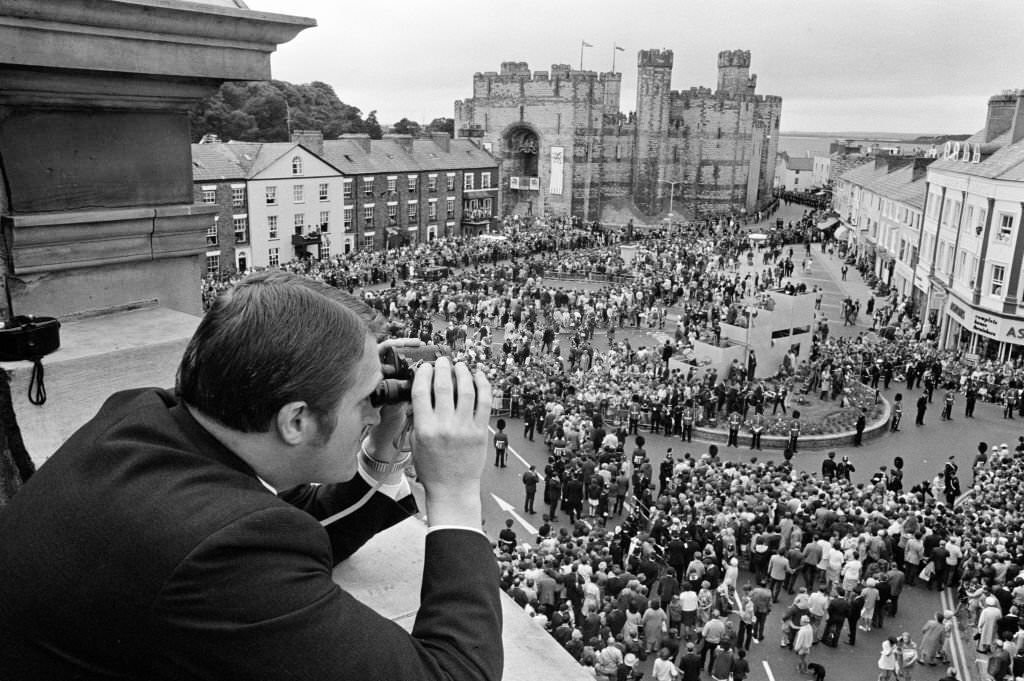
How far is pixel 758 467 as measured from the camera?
56.2ft

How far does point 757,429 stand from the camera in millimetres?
21859

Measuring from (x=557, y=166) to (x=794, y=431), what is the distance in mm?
48690

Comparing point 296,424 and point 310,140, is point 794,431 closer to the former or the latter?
point 296,424

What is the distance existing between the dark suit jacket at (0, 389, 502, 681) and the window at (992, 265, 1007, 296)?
1304 inches

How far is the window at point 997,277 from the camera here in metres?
29.9

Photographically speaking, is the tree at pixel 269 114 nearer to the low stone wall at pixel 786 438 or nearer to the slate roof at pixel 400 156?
the slate roof at pixel 400 156

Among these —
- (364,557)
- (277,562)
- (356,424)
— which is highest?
(356,424)

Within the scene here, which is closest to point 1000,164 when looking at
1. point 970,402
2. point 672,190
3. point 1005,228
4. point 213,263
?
point 1005,228

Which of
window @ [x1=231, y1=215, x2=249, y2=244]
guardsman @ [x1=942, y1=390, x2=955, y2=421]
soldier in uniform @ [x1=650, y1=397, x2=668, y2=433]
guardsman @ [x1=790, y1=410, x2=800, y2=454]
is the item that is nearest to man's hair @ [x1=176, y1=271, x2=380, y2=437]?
guardsman @ [x1=790, y1=410, x2=800, y2=454]

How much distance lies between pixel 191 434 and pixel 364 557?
1.17 metres

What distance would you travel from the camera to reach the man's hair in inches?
66.5

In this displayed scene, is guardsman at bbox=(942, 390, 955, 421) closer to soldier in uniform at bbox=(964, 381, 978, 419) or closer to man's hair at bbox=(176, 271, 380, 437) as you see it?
soldier in uniform at bbox=(964, 381, 978, 419)

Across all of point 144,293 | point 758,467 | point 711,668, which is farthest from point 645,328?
point 144,293

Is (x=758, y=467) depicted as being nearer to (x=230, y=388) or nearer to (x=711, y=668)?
(x=711, y=668)
